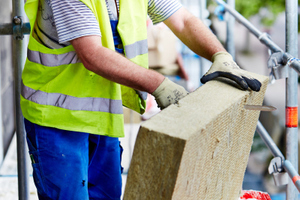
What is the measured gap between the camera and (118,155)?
2398mm

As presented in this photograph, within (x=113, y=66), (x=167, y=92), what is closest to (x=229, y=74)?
(x=167, y=92)

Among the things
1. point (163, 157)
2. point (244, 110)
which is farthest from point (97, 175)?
point (163, 157)

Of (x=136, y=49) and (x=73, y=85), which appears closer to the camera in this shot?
(x=73, y=85)

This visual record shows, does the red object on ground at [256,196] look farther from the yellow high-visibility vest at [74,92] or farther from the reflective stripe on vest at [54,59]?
the reflective stripe on vest at [54,59]

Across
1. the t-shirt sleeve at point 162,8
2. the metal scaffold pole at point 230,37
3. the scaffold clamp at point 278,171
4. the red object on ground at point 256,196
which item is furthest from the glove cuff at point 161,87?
the metal scaffold pole at point 230,37

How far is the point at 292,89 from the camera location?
2594 millimetres

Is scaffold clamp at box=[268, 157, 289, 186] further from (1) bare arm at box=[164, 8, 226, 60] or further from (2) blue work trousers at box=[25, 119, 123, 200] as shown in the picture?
(2) blue work trousers at box=[25, 119, 123, 200]

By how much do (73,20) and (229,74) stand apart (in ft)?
2.39

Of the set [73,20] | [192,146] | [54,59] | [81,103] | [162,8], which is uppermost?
[162,8]

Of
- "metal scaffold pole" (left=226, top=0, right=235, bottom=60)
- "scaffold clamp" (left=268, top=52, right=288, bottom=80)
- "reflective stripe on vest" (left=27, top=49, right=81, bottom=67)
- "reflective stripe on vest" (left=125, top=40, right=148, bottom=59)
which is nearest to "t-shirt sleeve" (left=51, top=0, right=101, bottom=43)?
"reflective stripe on vest" (left=27, top=49, right=81, bottom=67)

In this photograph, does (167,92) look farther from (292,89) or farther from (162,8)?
(292,89)

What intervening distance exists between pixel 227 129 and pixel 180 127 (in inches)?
15.5

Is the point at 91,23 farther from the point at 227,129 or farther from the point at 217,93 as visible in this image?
the point at 227,129

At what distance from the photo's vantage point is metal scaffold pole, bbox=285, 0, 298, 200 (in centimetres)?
255
